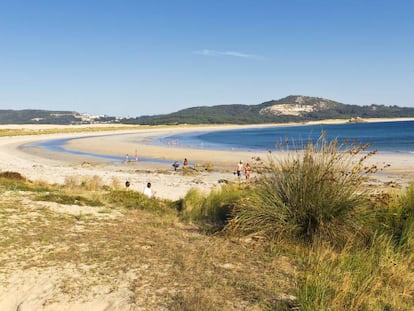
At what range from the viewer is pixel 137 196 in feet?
35.7

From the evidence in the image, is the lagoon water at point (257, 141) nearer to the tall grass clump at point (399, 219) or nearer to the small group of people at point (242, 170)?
the small group of people at point (242, 170)

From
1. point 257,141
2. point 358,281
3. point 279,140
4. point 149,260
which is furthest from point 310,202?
point 257,141

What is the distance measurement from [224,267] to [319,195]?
1.93 meters

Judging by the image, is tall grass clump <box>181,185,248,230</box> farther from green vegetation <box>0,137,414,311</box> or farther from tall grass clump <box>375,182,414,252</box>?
tall grass clump <box>375,182,414,252</box>

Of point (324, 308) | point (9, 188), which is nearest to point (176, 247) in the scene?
point (324, 308)

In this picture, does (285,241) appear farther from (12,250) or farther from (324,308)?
(12,250)

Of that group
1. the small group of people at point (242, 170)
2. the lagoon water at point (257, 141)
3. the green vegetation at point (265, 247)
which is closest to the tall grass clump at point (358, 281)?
the green vegetation at point (265, 247)

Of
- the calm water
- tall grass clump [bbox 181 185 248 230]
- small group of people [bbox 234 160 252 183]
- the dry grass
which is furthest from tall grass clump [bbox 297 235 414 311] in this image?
the calm water

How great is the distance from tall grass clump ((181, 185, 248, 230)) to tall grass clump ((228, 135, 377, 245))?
1349 millimetres

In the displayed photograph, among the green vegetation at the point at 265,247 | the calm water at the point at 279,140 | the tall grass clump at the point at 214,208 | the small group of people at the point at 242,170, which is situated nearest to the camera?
the green vegetation at the point at 265,247

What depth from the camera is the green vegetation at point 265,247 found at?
3.92 meters

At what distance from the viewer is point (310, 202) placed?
5.89 metres

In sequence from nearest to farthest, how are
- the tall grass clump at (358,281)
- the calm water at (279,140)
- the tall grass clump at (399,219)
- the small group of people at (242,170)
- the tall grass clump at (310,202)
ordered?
the tall grass clump at (358,281), the tall grass clump at (399,219), the tall grass clump at (310,202), the small group of people at (242,170), the calm water at (279,140)

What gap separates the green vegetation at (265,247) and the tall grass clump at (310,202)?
0.02m
